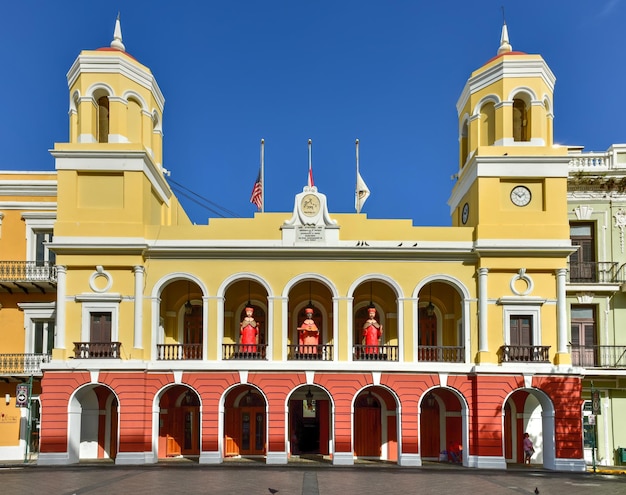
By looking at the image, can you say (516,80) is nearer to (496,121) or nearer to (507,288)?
(496,121)

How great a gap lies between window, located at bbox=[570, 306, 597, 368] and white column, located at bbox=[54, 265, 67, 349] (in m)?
17.6

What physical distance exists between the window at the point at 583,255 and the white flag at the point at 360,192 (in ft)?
25.5

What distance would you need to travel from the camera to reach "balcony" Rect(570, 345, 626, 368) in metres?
26.2

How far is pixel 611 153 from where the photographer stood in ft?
89.1

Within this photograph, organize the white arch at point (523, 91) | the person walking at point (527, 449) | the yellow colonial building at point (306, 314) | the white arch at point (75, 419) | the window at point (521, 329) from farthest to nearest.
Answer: the white arch at point (523, 91), the person walking at point (527, 449), the window at point (521, 329), the yellow colonial building at point (306, 314), the white arch at point (75, 419)

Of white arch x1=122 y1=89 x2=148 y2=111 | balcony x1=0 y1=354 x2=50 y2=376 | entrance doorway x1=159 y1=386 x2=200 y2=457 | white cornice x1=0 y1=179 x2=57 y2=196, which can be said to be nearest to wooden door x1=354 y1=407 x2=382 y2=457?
entrance doorway x1=159 y1=386 x2=200 y2=457

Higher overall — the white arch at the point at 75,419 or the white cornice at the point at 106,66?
the white cornice at the point at 106,66

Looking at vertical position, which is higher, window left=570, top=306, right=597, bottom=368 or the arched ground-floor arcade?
window left=570, top=306, right=597, bottom=368

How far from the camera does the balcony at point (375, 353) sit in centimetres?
2452

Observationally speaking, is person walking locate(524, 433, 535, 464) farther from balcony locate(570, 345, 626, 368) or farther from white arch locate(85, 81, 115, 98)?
white arch locate(85, 81, 115, 98)

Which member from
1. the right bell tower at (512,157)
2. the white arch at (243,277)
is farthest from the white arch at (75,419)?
the right bell tower at (512,157)

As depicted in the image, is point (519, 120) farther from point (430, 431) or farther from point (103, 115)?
point (103, 115)

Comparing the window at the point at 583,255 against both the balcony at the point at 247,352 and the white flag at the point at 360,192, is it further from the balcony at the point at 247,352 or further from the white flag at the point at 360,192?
the balcony at the point at 247,352

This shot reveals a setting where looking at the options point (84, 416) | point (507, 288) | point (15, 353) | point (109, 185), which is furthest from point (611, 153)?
point (15, 353)
